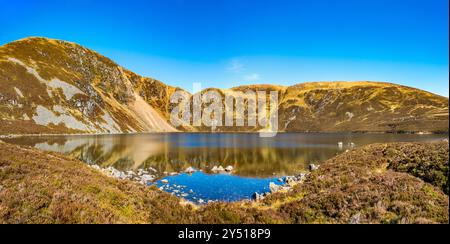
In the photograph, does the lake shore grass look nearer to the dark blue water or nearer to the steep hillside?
the dark blue water

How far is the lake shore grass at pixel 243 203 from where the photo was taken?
34.4 ft

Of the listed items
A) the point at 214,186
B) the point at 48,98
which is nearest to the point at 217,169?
the point at 214,186

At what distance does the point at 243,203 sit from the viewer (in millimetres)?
18234

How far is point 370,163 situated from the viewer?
72.9ft

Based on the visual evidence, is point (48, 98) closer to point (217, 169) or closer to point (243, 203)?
point (217, 169)

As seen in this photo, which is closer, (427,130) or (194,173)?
(194,173)

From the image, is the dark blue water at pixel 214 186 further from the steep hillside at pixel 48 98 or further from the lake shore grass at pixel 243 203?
the steep hillside at pixel 48 98

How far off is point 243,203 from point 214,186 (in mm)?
12010

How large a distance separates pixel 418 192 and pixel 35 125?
14355 cm

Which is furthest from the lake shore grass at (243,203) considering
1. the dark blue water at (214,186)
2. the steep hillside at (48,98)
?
the steep hillside at (48,98)

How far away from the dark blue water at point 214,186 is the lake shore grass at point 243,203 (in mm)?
7544

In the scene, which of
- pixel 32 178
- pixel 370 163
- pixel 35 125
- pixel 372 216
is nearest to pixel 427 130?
pixel 370 163
